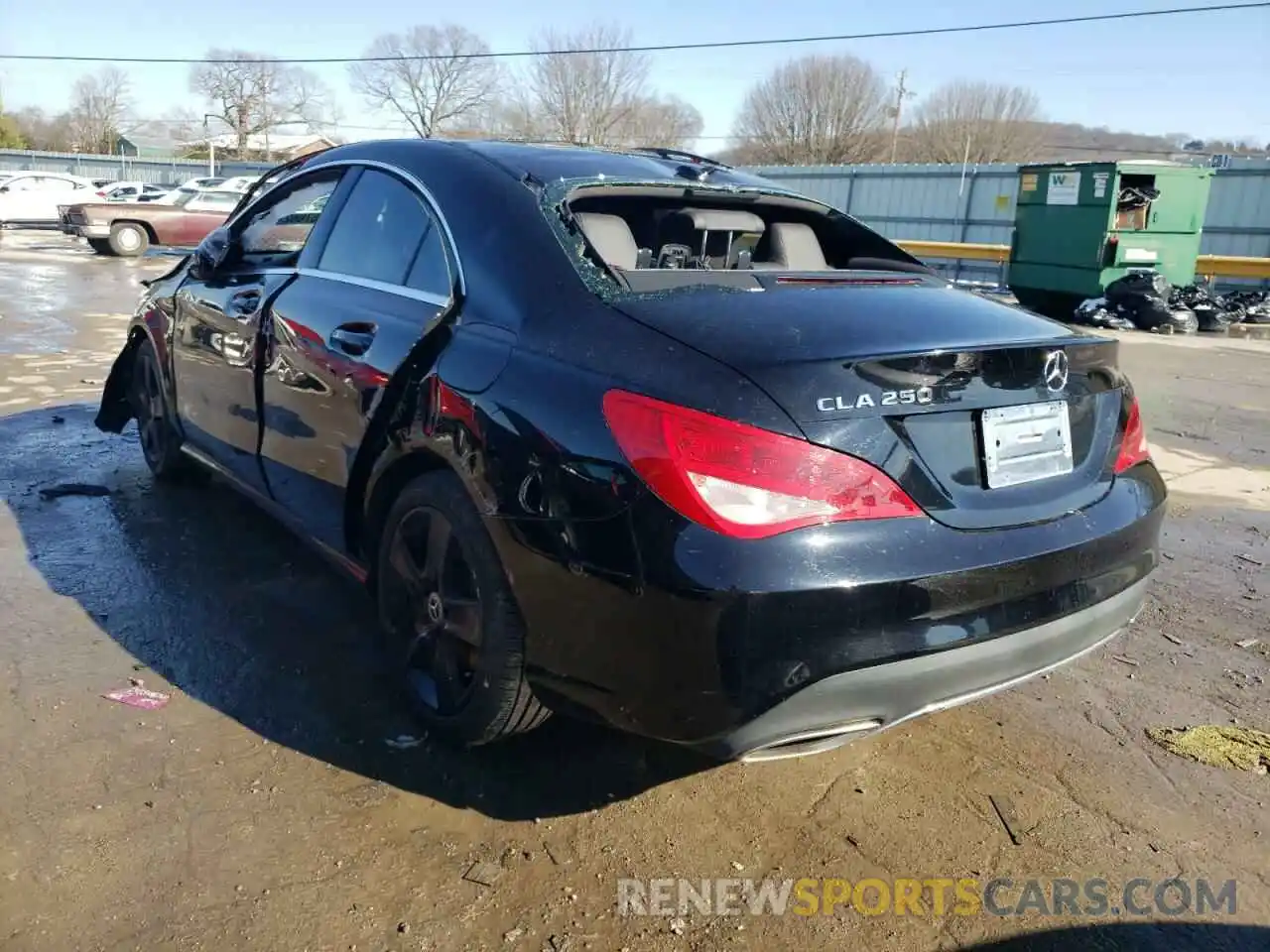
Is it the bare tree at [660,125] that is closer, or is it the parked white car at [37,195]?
the parked white car at [37,195]

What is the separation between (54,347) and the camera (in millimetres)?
9469

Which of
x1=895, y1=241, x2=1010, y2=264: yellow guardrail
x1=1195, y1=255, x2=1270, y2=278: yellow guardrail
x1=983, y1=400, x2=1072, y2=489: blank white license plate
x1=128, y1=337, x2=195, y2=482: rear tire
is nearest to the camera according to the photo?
x1=983, y1=400, x2=1072, y2=489: blank white license plate

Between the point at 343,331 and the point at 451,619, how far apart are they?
99cm

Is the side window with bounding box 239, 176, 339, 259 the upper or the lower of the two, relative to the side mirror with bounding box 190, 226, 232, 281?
upper

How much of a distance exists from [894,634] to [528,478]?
857mm

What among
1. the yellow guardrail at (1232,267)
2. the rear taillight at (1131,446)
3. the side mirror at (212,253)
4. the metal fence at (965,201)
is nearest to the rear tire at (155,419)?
the side mirror at (212,253)

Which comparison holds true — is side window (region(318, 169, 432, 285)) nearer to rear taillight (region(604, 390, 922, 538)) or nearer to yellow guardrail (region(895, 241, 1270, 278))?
rear taillight (region(604, 390, 922, 538))

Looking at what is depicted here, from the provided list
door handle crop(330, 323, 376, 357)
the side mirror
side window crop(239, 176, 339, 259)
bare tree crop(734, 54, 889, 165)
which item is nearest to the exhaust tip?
door handle crop(330, 323, 376, 357)

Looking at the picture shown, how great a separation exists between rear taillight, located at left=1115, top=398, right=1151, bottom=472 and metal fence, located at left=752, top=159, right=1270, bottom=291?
581 inches

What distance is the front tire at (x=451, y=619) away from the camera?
244 cm

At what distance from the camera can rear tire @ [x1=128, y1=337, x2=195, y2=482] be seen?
15.7 feet

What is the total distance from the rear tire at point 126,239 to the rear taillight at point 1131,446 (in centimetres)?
2236

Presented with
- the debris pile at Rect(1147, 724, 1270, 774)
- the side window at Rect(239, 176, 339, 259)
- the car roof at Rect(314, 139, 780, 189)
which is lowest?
the debris pile at Rect(1147, 724, 1270, 774)

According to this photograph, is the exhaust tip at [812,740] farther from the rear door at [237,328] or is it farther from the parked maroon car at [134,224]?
the parked maroon car at [134,224]
